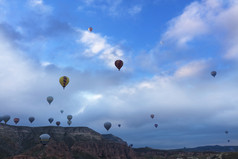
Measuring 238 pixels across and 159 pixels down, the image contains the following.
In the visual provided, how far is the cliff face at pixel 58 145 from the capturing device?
426 feet

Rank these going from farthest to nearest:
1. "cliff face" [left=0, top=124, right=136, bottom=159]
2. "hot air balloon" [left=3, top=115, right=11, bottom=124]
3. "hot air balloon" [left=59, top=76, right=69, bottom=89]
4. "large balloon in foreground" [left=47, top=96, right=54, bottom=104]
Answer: "hot air balloon" [left=3, top=115, right=11, bottom=124] < "cliff face" [left=0, top=124, right=136, bottom=159] < "large balloon in foreground" [left=47, top=96, right=54, bottom=104] < "hot air balloon" [left=59, top=76, right=69, bottom=89]

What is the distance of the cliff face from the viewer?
426 ft

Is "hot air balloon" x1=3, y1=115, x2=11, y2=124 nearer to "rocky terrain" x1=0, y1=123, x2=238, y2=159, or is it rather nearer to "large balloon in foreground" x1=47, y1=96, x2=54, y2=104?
"rocky terrain" x1=0, y1=123, x2=238, y2=159

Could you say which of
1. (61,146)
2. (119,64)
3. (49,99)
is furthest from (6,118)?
(119,64)

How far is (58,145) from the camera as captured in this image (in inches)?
5497

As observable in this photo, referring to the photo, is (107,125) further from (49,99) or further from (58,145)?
(58,145)

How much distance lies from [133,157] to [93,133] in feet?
123

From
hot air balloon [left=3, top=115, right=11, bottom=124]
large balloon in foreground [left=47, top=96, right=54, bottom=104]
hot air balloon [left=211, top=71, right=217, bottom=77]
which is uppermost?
hot air balloon [left=211, top=71, right=217, bottom=77]

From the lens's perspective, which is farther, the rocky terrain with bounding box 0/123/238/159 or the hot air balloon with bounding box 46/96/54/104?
the rocky terrain with bounding box 0/123/238/159

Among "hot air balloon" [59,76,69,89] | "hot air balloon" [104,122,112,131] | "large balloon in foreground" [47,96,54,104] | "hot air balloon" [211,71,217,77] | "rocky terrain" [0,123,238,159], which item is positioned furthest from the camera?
"rocky terrain" [0,123,238,159]

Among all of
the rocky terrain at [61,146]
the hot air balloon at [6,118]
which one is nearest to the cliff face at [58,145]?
the rocky terrain at [61,146]

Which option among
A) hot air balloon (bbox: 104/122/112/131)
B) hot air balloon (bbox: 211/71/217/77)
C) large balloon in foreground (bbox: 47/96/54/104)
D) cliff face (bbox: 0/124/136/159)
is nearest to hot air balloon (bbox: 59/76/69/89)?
large balloon in foreground (bbox: 47/96/54/104)

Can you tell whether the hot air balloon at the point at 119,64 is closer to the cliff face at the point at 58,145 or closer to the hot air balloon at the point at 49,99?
the hot air balloon at the point at 49,99

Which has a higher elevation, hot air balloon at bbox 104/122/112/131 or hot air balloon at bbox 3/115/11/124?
hot air balloon at bbox 3/115/11/124
